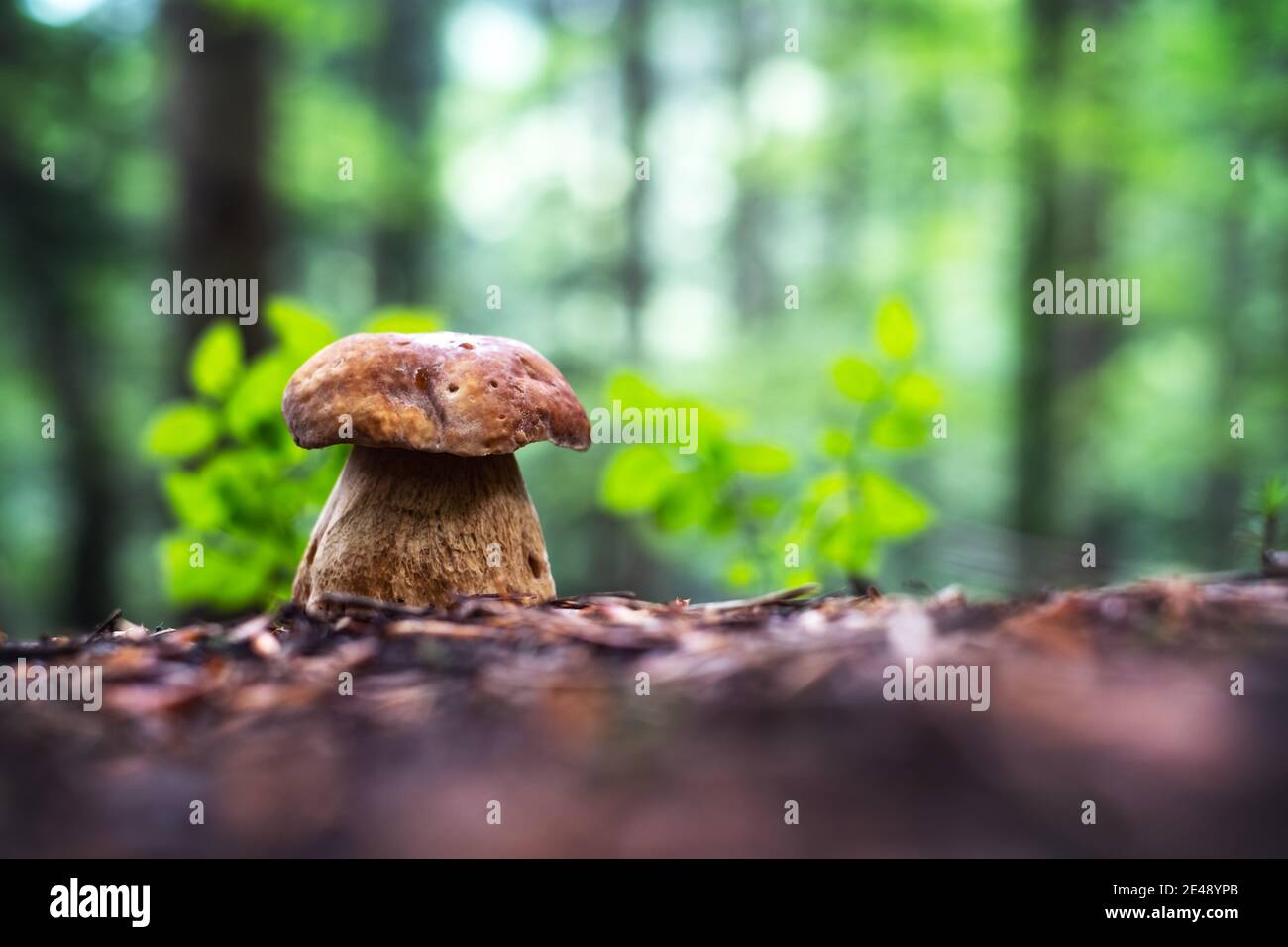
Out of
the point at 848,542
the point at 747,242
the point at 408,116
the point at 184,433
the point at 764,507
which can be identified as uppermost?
the point at 408,116

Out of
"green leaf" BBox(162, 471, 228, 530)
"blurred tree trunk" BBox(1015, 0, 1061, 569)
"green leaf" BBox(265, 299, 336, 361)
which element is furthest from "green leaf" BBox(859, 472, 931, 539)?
"blurred tree trunk" BBox(1015, 0, 1061, 569)

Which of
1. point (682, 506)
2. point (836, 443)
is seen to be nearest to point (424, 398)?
point (682, 506)

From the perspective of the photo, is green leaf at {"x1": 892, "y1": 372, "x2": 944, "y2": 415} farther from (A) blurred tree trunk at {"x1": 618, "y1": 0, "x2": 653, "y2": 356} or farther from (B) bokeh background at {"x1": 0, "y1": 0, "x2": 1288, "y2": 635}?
(A) blurred tree trunk at {"x1": 618, "y1": 0, "x2": 653, "y2": 356}

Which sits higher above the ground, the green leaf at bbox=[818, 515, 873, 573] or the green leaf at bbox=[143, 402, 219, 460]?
the green leaf at bbox=[143, 402, 219, 460]

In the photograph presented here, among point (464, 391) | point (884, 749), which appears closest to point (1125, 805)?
point (884, 749)

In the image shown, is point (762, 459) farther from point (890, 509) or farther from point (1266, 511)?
point (1266, 511)

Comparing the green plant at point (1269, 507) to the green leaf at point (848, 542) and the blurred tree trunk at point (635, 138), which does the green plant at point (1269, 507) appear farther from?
the blurred tree trunk at point (635, 138)
